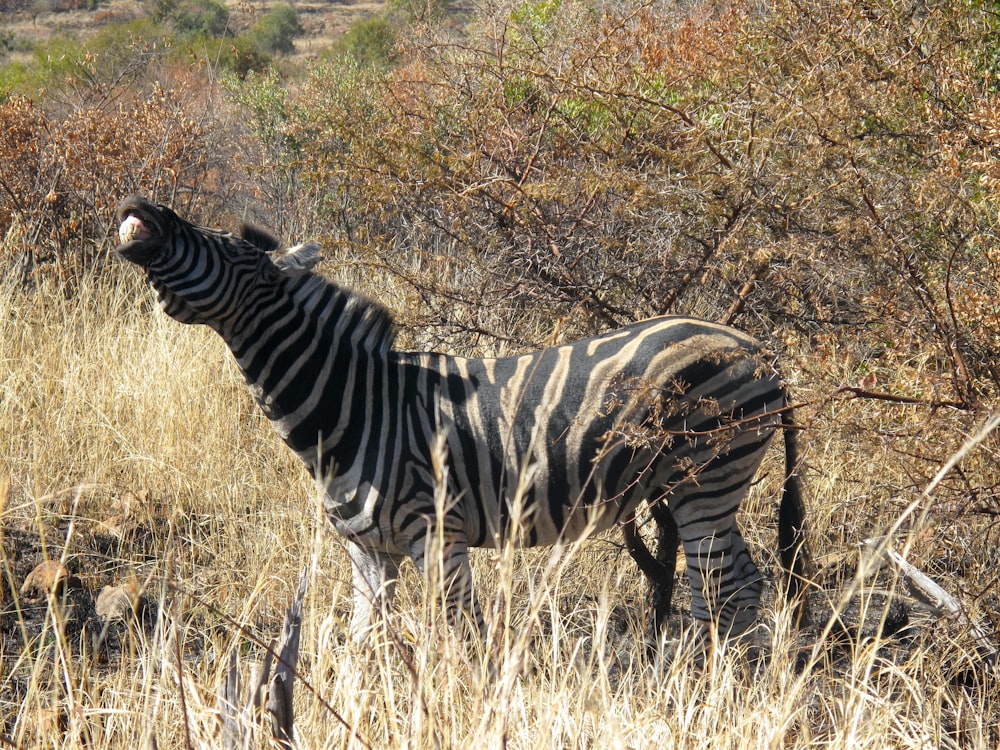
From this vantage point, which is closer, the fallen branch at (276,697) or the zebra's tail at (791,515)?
the fallen branch at (276,697)

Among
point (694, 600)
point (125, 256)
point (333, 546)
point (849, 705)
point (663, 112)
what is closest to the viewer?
point (849, 705)

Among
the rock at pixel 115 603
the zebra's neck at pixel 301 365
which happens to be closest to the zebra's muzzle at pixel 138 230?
the zebra's neck at pixel 301 365

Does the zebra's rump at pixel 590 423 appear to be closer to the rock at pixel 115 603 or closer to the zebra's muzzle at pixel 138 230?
the zebra's muzzle at pixel 138 230

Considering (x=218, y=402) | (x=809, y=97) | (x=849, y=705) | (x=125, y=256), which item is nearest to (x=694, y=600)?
(x=849, y=705)

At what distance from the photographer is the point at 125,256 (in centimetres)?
338

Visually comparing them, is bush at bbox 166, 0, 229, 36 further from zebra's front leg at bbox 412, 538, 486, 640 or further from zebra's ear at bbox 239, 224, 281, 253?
zebra's front leg at bbox 412, 538, 486, 640

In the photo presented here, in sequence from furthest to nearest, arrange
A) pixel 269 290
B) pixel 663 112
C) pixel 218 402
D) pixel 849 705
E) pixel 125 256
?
pixel 218 402
pixel 663 112
pixel 269 290
pixel 125 256
pixel 849 705

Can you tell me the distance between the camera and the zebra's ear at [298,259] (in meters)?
3.67

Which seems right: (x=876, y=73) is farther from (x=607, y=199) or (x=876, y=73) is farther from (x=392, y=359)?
(x=392, y=359)

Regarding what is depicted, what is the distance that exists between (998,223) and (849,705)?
1819mm

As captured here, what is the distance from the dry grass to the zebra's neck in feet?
1.34

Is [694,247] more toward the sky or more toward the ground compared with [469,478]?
more toward the sky

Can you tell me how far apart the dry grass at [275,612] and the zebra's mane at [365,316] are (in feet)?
A: 2.36

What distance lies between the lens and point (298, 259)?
12.1 ft
